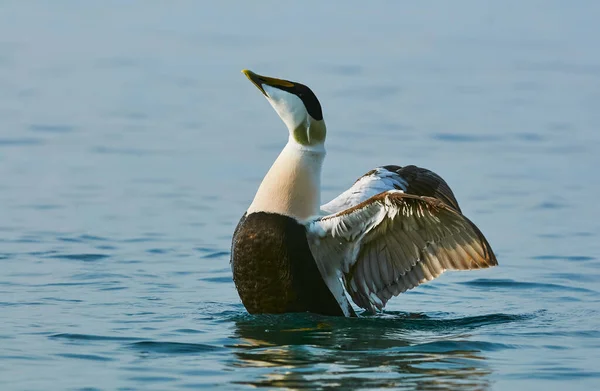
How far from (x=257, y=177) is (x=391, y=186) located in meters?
4.76

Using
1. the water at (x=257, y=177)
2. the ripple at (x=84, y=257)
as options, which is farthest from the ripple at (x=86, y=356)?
the ripple at (x=84, y=257)

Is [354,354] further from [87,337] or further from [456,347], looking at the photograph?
[87,337]

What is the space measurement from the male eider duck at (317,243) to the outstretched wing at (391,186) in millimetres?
361

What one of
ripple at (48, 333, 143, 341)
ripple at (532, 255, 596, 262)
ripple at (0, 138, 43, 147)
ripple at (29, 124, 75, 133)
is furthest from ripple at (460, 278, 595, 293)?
ripple at (29, 124, 75, 133)

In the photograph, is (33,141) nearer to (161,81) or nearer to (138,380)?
(161,81)

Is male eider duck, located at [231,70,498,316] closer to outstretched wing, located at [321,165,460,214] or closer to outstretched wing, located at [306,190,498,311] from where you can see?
outstretched wing, located at [306,190,498,311]

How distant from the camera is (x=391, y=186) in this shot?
1070 cm

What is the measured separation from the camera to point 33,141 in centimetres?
1653

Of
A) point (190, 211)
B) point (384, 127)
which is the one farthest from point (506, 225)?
point (384, 127)

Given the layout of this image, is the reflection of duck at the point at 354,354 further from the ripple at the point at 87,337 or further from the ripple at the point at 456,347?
the ripple at the point at 87,337

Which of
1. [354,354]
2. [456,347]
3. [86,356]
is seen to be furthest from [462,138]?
[86,356]

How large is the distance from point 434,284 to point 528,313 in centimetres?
151

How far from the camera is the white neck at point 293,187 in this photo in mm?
9672

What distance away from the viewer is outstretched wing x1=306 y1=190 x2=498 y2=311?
921cm
